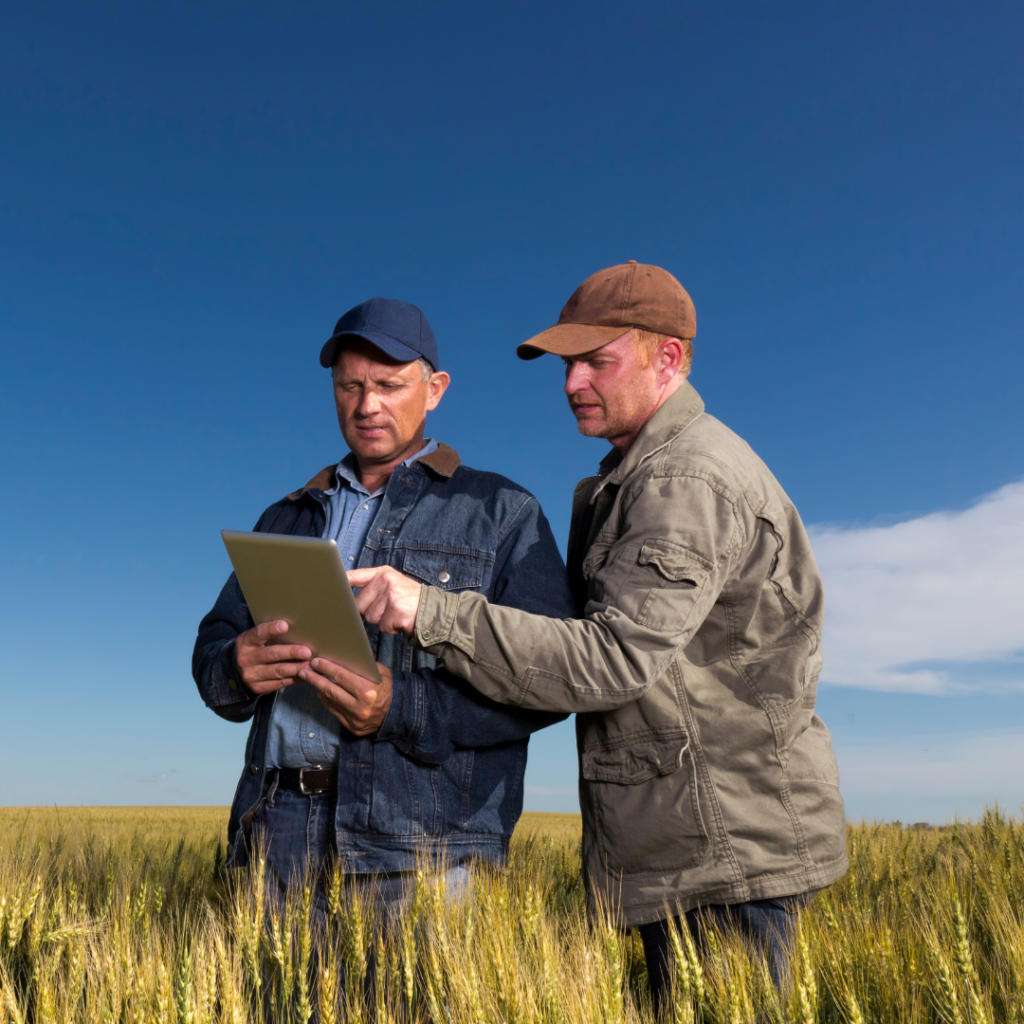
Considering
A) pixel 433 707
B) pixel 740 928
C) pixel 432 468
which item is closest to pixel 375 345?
pixel 432 468

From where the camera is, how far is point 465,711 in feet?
7.33

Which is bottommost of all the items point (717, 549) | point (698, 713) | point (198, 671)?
point (698, 713)

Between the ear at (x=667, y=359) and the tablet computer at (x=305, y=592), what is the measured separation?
1156 mm

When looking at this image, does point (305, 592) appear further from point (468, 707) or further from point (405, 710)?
point (468, 707)

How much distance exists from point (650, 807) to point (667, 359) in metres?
1.28

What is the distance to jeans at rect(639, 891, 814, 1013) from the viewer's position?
82.0 inches

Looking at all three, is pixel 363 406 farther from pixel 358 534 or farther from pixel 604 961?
pixel 604 961

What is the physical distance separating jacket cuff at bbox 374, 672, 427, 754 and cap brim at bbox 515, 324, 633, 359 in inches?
39.5

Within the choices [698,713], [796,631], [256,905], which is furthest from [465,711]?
[796,631]

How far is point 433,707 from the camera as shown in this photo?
2217mm

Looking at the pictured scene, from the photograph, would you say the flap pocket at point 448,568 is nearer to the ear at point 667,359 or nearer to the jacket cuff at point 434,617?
the jacket cuff at point 434,617

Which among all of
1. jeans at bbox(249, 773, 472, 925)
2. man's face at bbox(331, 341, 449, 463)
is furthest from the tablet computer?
man's face at bbox(331, 341, 449, 463)

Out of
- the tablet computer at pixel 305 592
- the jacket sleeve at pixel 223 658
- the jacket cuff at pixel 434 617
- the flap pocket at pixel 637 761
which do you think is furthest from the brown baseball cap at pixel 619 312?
the jacket sleeve at pixel 223 658

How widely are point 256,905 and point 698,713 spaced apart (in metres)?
1.26
